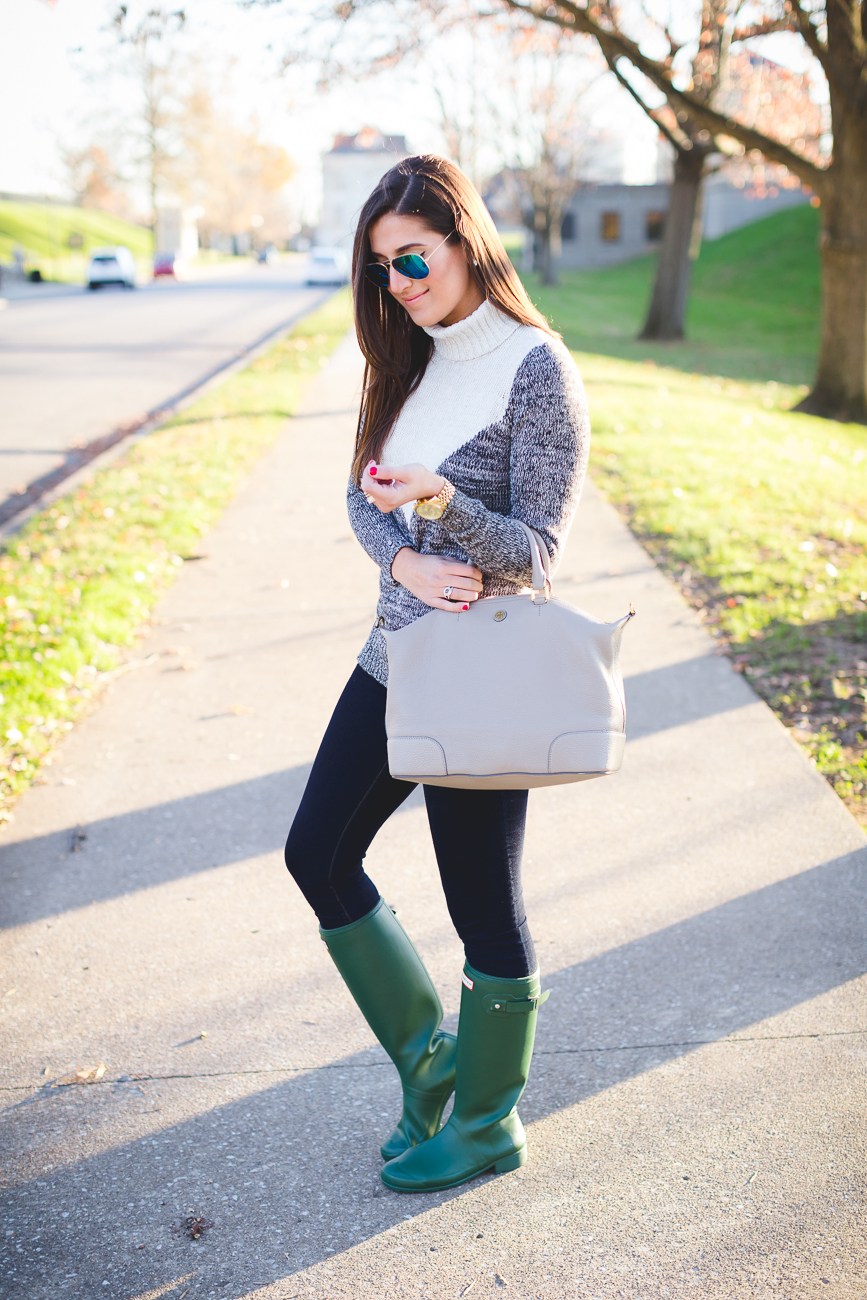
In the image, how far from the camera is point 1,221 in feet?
189

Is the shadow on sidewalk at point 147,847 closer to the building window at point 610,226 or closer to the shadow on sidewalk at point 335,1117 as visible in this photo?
the shadow on sidewalk at point 335,1117

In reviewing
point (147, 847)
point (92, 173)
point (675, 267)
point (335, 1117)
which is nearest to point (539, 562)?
point (335, 1117)

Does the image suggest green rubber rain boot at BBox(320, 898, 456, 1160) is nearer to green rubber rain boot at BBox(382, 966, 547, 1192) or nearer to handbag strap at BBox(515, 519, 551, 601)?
green rubber rain boot at BBox(382, 966, 547, 1192)

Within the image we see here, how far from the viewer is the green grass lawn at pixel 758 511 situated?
4.59 m

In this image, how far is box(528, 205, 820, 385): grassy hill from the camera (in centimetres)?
1839

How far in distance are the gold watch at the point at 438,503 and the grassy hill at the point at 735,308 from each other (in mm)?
10562

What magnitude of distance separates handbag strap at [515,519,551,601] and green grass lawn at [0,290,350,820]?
2.67 meters

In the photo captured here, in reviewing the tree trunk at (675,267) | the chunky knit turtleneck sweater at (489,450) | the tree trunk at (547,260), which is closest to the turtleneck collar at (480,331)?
the chunky knit turtleneck sweater at (489,450)

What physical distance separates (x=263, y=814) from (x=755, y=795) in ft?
5.77

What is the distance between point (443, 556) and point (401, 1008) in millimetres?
986

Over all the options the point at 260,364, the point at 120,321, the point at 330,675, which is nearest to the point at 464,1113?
the point at 330,675

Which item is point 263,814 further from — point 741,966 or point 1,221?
point 1,221

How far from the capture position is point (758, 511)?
7.25m

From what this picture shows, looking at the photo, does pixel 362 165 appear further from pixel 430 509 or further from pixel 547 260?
pixel 547 260
